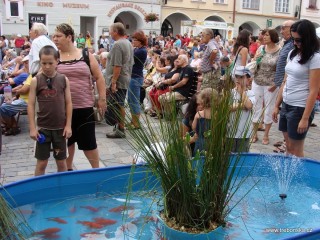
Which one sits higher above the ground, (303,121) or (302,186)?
(303,121)

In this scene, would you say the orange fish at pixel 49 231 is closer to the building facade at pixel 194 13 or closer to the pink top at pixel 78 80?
the pink top at pixel 78 80

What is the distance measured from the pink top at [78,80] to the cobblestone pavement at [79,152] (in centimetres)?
103

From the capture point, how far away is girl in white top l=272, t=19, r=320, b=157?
3555 mm

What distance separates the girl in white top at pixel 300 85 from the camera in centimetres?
355

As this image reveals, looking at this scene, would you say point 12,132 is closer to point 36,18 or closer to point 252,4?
point 36,18

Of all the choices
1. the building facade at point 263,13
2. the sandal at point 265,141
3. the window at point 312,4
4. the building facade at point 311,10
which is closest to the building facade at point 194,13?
the building facade at point 263,13

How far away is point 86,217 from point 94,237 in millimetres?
336

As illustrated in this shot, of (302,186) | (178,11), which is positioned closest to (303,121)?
(302,186)

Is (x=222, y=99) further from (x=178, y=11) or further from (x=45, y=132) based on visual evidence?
(x=178, y=11)

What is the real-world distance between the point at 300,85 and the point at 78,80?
2.05m

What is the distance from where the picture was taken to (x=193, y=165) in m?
2.45

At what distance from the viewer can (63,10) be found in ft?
88.6

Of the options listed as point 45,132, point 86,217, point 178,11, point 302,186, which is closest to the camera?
point 86,217

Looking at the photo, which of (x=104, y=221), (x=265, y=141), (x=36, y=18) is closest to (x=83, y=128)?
(x=104, y=221)
